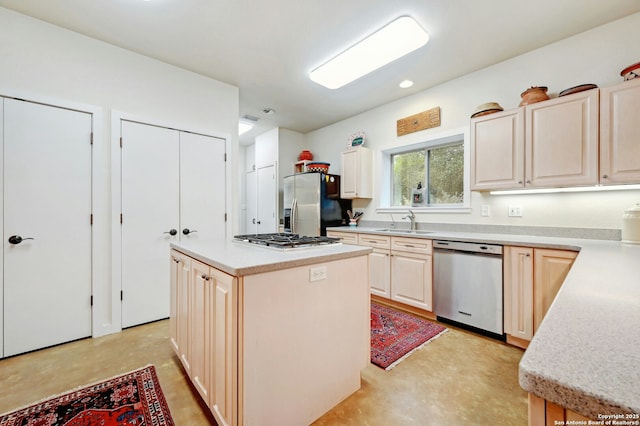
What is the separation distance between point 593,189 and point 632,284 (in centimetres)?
182

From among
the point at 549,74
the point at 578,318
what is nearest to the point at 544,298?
the point at 578,318

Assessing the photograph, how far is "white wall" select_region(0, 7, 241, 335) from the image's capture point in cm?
213

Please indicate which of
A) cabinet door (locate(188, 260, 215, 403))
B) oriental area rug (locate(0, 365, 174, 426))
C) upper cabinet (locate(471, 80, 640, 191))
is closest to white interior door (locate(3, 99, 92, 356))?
oriental area rug (locate(0, 365, 174, 426))

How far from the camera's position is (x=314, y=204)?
4035 mm

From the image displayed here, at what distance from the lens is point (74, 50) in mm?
2340

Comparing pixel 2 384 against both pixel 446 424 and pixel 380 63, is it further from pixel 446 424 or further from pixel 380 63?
pixel 380 63

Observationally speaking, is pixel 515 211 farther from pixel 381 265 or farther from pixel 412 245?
pixel 381 265

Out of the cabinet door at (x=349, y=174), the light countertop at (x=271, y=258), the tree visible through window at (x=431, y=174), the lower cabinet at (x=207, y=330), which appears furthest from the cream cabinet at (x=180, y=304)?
the tree visible through window at (x=431, y=174)

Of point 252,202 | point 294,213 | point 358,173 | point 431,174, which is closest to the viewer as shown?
point 431,174

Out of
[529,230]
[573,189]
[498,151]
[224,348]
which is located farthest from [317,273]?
[573,189]

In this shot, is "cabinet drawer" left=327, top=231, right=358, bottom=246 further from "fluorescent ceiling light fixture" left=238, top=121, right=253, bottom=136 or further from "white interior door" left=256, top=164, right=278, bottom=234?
"fluorescent ceiling light fixture" left=238, top=121, right=253, bottom=136

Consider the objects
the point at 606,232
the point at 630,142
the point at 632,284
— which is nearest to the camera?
the point at 632,284

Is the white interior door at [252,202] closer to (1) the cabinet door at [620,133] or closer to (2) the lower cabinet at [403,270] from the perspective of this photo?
(2) the lower cabinet at [403,270]

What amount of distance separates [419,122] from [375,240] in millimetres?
1611
